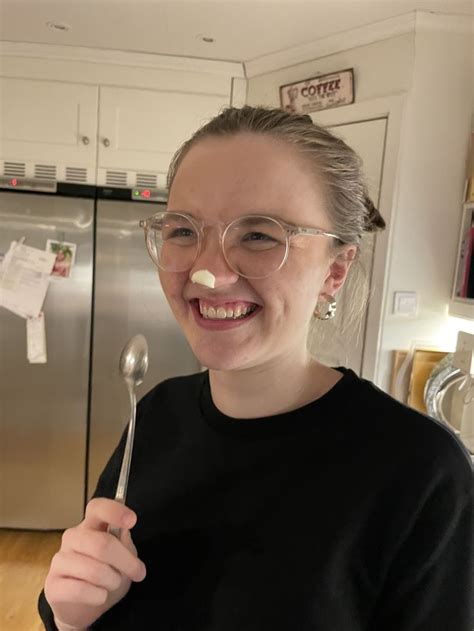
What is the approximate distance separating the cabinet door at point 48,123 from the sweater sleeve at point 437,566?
2.17 metres

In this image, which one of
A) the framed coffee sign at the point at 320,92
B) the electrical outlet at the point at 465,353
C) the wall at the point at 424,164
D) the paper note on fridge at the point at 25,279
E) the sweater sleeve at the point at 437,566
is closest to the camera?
the sweater sleeve at the point at 437,566

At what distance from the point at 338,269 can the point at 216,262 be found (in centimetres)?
19

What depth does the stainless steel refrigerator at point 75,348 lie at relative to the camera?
2328 mm

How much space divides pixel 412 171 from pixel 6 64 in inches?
73.1

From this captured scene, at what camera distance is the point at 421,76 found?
177 centimetres

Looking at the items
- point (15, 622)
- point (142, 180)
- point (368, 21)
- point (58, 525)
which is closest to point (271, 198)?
point (368, 21)

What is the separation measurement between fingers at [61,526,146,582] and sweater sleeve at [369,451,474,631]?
30 cm

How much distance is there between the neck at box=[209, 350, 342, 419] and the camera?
2.24 feet

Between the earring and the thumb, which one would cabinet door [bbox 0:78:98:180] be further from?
the thumb

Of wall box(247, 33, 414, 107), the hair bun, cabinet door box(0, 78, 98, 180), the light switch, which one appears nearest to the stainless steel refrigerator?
cabinet door box(0, 78, 98, 180)

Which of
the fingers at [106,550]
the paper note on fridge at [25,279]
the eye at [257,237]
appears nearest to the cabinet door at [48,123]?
the paper note on fridge at [25,279]

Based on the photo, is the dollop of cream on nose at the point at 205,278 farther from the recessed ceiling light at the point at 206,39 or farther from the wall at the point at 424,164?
the recessed ceiling light at the point at 206,39

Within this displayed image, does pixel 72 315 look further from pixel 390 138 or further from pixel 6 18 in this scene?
pixel 390 138

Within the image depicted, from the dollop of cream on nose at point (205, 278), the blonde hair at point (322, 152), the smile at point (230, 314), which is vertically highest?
the blonde hair at point (322, 152)
